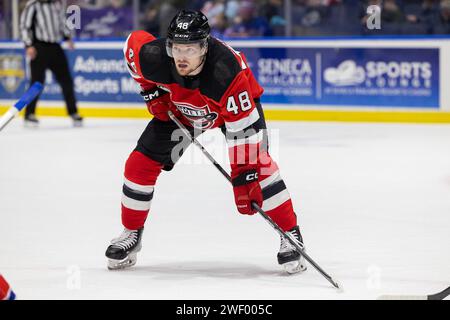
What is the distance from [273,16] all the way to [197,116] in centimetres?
642

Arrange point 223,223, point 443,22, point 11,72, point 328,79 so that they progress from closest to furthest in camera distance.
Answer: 1. point 223,223
2. point 443,22
3. point 328,79
4. point 11,72

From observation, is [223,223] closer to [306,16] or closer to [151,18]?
[306,16]

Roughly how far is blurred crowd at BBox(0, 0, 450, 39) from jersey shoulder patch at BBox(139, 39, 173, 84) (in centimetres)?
596

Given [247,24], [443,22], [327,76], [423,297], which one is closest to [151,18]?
[247,24]

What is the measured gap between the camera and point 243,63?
3873mm

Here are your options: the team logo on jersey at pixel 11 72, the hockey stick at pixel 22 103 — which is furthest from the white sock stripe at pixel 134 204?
the team logo on jersey at pixel 11 72

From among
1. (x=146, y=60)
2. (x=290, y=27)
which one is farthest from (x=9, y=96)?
(x=146, y=60)

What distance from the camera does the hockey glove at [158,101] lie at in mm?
3973

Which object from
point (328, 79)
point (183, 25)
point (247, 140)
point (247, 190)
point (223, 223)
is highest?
point (183, 25)

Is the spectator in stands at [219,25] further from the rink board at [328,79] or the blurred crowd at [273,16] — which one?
the rink board at [328,79]

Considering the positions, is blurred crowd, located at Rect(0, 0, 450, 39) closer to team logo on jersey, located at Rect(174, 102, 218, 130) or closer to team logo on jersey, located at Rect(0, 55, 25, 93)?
team logo on jersey, located at Rect(0, 55, 25, 93)

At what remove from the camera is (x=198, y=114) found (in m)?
3.90
